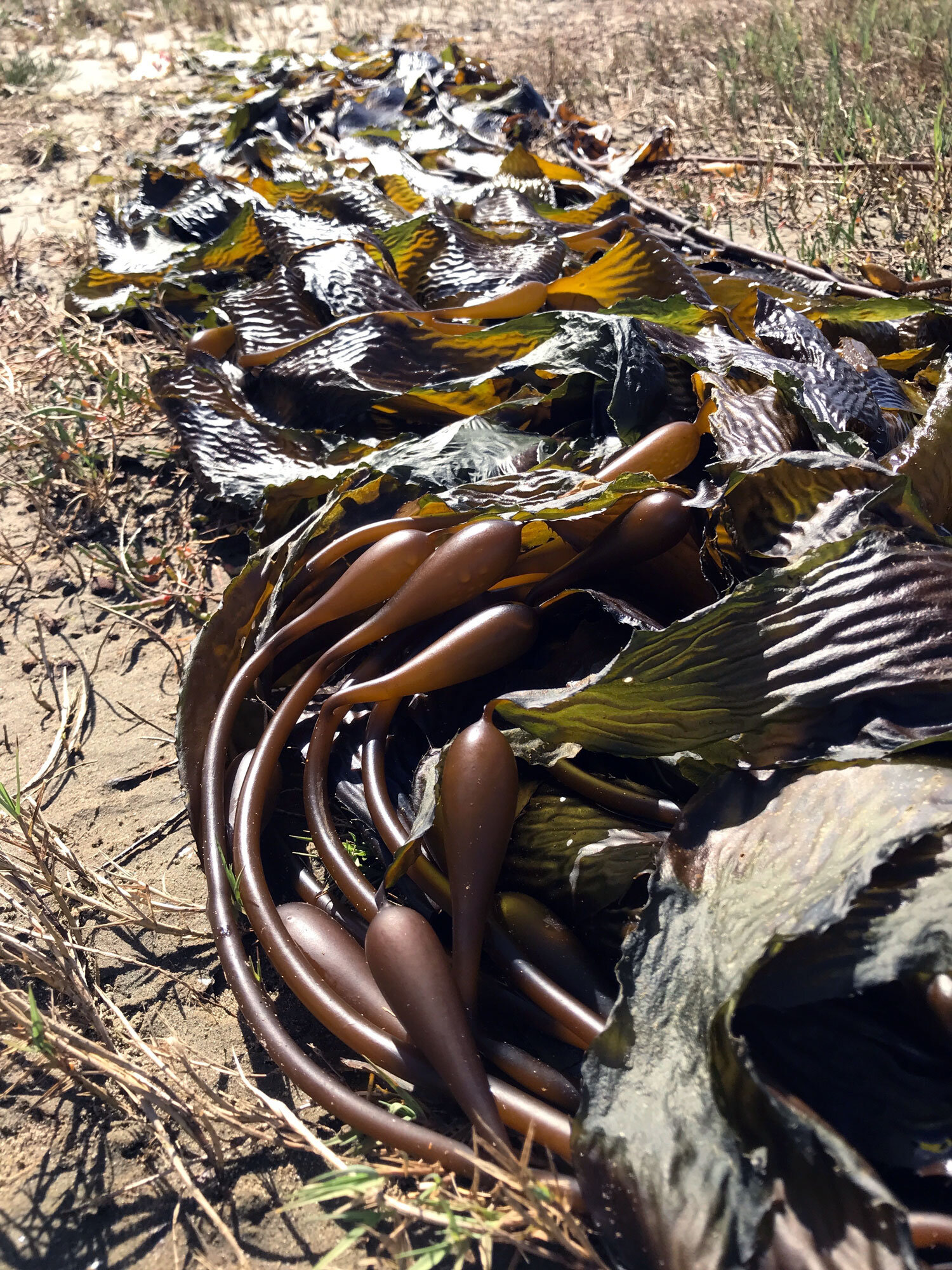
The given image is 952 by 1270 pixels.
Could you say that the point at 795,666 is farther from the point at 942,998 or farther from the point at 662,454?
the point at 662,454

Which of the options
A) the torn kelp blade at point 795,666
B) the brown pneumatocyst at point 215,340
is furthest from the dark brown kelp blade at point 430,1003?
the brown pneumatocyst at point 215,340

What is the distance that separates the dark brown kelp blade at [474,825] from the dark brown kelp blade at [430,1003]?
34 millimetres

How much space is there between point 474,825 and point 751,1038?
1.01 ft

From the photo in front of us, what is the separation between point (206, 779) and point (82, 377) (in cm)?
171

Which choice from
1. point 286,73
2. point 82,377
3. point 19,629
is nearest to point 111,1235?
point 19,629

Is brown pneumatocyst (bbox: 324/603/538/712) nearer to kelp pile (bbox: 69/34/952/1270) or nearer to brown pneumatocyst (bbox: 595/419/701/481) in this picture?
kelp pile (bbox: 69/34/952/1270)

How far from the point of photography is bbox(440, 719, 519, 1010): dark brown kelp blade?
0.85 metres

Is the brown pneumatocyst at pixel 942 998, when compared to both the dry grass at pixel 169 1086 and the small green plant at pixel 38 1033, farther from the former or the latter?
the small green plant at pixel 38 1033

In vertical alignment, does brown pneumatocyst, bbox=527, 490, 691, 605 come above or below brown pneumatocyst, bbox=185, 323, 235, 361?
below

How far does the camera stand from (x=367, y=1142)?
83 cm

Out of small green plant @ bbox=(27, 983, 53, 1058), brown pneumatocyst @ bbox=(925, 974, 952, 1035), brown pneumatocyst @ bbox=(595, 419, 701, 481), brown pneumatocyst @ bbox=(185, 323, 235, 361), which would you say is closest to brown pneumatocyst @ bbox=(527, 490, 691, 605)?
brown pneumatocyst @ bbox=(595, 419, 701, 481)

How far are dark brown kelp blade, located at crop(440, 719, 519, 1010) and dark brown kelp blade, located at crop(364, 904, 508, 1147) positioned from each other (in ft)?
0.11

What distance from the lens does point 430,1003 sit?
0.79 m

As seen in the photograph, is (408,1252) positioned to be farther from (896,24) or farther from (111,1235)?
(896,24)
